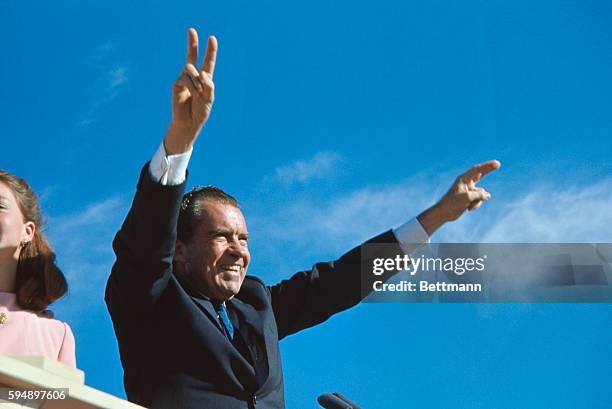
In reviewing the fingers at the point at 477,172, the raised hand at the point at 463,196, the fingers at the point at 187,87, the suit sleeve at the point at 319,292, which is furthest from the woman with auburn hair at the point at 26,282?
the fingers at the point at 477,172

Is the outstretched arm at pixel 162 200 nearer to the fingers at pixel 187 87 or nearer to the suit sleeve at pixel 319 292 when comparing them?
the fingers at pixel 187 87

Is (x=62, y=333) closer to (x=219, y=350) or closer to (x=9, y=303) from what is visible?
(x=9, y=303)

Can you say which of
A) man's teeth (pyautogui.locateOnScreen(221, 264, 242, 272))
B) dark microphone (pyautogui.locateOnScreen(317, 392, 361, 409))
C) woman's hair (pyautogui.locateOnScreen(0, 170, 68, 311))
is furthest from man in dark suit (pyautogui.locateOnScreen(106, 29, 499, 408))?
dark microphone (pyautogui.locateOnScreen(317, 392, 361, 409))

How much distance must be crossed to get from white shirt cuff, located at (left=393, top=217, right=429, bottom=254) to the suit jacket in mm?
871

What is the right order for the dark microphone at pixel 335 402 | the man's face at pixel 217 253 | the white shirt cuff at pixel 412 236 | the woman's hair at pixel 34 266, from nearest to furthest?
the dark microphone at pixel 335 402, the woman's hair at pixel 34 266, the man's face at pixel 217 253, the white shirt cuff at pixel 412 236

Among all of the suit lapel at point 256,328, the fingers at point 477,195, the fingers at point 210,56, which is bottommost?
the suit lapel at point 256,328

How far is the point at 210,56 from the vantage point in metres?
3.15

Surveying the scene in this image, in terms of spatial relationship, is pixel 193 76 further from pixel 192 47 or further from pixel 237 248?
pixel 237 248

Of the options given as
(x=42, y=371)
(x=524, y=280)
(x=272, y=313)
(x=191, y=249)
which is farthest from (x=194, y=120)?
(x=524, y=280)

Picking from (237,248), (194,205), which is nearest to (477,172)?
(237,248)

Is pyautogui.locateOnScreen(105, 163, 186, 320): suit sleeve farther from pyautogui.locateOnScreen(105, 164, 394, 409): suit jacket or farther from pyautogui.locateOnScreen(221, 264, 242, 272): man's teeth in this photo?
pyautogui.locateOnScreen(221, 264, 242, 272): man's teeth

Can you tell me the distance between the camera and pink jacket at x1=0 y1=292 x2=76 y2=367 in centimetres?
320

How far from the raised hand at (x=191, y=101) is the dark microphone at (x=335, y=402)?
99 cm

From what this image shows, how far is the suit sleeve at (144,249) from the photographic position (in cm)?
317
